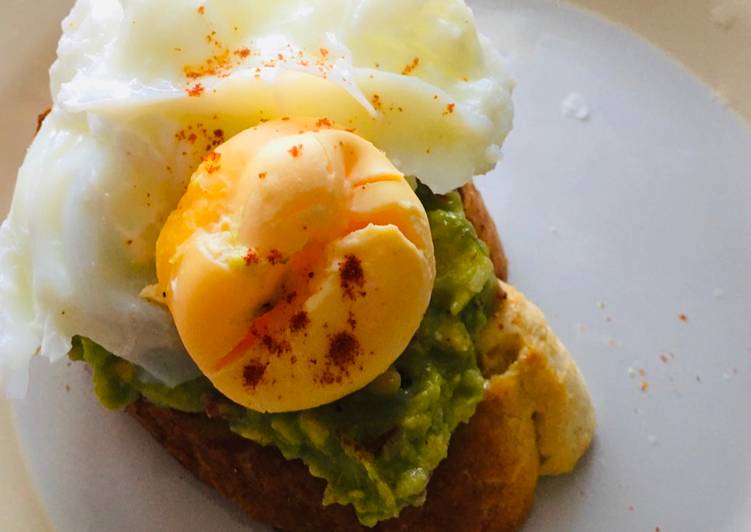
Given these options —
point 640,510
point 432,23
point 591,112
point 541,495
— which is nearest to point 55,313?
point 432,23

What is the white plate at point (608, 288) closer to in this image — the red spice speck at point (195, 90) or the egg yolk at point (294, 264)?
the egg yolk at point (294, 264)

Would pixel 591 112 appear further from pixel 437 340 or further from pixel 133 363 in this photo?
pixel 133 363

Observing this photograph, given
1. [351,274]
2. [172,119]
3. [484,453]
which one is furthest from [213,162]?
[484,453]

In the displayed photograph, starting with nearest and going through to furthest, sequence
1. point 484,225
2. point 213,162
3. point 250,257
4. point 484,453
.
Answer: point 250,257
point 213,162
point 484,453
point 484,225

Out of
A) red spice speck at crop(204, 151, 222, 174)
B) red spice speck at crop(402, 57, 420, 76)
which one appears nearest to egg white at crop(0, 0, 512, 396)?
red spice speck at crop(402, 57, 420, 76)

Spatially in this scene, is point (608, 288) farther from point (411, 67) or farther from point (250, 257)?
point (250, 257)

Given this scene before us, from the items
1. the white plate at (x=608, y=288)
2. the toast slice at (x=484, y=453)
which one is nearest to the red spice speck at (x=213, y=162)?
the toast slice at (x=484, y=453)
